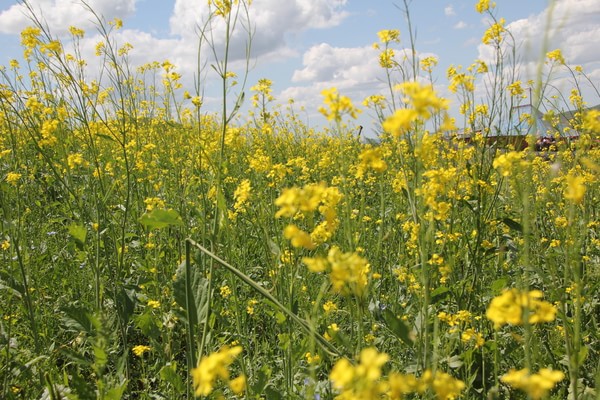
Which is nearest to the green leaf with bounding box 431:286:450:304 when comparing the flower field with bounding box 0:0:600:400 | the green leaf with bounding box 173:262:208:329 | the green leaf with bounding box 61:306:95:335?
the flower field with bounding box 0:0:600:400

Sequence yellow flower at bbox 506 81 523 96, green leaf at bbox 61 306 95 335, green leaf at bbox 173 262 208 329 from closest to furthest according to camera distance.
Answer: green leaf at bbox 173 262 208 329 → green leaf at bbox 61 306 95 335 → yellow flower at bbox 506 81 523 96

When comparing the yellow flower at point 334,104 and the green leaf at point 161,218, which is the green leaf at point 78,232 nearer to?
the green leaf at point 161,218

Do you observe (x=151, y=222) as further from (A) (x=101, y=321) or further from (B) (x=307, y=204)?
(B) (x=307, y=204)

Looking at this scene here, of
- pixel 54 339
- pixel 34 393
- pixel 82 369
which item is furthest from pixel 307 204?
pixel 54 339

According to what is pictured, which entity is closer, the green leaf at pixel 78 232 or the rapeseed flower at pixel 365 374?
the rapeseed flower at pixel 365 374

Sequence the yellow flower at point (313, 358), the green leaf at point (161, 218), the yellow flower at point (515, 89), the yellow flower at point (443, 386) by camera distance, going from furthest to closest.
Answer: the yellow flower at point (515, 89)
the green leaf at point (161, 218)
the yellow flower at point (313, 358)
the yellow flower at point (443, 386)

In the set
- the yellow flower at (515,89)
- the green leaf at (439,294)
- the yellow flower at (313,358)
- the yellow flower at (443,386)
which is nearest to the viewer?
the yellow flower at (443,386)

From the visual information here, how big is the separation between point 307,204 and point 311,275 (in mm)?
1657

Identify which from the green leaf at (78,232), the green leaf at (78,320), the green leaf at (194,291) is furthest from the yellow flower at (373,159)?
the green leaf at (78,232)

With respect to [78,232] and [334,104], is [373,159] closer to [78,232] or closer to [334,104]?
[334,104]

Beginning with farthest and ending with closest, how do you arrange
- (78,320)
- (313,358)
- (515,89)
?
(515,89) < (78,320) < (313,358)

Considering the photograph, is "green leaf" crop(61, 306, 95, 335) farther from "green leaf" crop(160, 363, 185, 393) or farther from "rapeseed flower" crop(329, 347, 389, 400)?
"rapeseed flower" crop(329, 347, 389, 400)

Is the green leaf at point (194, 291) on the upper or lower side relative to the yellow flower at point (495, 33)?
lower

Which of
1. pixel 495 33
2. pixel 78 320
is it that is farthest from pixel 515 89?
pixel 78 320
